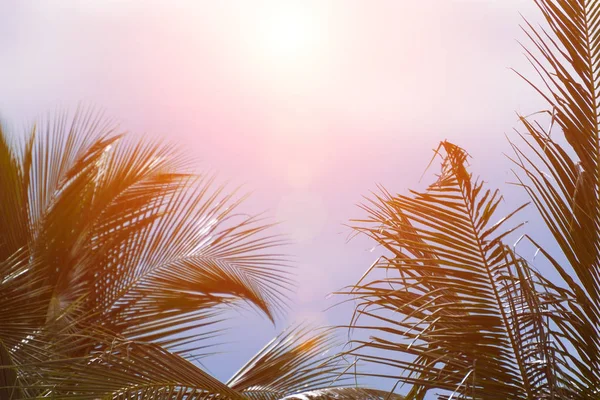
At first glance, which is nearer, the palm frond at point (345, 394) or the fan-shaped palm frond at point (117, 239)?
the palm frond at point (345, 394)

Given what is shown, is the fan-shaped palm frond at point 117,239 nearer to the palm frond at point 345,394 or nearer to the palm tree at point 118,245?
the palm tree at point 118,245

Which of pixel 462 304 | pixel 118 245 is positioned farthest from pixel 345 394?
pixel 118 245

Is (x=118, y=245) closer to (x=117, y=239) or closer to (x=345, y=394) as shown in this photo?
(x=117, y=239)

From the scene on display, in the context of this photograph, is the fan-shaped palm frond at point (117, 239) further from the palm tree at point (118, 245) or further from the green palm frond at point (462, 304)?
the green palm frond at point (462, 304)

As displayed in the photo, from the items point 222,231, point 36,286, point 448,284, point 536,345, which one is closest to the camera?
point 536,345

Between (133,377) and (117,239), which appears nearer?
(133,377)

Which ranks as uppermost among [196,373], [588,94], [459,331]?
[588,94]

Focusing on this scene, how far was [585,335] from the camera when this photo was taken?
238 cm

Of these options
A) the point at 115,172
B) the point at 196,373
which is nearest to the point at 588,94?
the point at 196,373

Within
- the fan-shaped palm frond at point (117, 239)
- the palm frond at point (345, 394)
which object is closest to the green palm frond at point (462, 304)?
the palm frond at point (345, 394)

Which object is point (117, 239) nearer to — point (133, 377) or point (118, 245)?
point (118, 245)

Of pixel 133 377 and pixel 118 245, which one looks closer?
pixel 133 377

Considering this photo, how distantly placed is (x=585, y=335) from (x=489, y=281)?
1.22ft

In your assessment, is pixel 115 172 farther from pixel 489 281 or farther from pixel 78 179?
pixel 489 281
